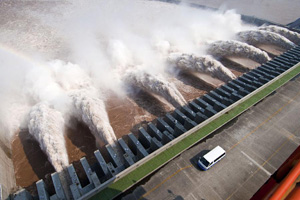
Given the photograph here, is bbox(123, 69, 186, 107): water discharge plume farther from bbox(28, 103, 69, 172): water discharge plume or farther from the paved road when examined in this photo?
bbox(28, 103, 69, 172): water discharge plume

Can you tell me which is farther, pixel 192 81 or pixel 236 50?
pixel 236 50

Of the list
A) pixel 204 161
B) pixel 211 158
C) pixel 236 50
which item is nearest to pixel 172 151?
pixel 204 161

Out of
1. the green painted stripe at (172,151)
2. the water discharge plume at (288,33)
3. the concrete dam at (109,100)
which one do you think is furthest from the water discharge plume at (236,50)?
the green painted stripe at (172,151)

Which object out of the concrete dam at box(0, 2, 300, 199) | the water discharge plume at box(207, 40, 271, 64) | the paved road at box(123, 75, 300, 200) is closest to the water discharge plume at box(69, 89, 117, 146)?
the concrete dam at box(0, 2, 300, 199)

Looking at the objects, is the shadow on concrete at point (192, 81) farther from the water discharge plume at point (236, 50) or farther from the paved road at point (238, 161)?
the water discharge plume at point (236, 50)

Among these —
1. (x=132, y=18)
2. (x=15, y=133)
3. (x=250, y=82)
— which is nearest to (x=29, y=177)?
(x=15, y=133)

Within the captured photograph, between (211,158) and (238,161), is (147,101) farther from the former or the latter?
(238,161)
